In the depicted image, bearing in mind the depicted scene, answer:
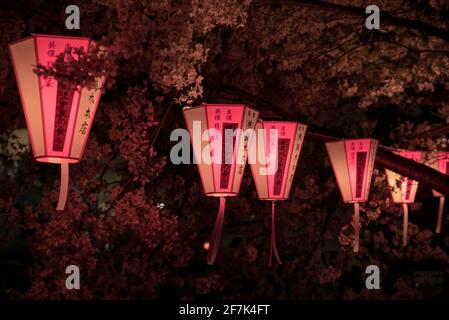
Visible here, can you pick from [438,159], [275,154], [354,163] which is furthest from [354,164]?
[438,159]

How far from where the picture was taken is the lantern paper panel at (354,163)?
10.0 meters

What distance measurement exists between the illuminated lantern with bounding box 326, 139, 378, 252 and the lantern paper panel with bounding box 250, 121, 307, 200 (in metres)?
1.17

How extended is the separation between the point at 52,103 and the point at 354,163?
17.8ft

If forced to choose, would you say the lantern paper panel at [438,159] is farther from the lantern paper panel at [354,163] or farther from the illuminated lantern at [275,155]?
the illuminated lantern at [275,155]

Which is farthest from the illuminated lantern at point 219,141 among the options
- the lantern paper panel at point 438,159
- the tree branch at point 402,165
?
the lantern paper panel at point 438,159

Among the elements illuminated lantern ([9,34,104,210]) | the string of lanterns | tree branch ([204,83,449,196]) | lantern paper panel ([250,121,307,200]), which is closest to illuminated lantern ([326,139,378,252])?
the string of lanterns

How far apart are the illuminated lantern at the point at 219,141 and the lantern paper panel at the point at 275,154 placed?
0.96 metres

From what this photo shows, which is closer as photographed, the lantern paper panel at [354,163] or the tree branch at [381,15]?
the tree branch at [381,15]

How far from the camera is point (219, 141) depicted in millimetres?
7859

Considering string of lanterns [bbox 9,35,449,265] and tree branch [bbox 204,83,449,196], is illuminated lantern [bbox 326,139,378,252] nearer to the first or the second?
string of lanterns [bbox 9,35,449,265]

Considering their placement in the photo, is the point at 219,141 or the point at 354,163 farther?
the point at 354,163

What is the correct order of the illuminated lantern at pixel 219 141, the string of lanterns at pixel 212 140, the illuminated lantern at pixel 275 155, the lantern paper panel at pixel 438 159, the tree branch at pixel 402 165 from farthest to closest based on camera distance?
1. the lantern paper panel at pixel 438 159
2. the tree branch at pixel 402 165
3. the illuminated lantern at pixel 275 155
4. the illuminated lantern at pixel 219 141
5. the string of lanterns at pixel 212 140

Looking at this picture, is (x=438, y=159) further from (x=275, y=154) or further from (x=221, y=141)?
(x=221, y=141)

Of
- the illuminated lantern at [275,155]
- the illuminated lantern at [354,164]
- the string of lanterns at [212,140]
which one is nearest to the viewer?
the string of lanterns at [212,140]
